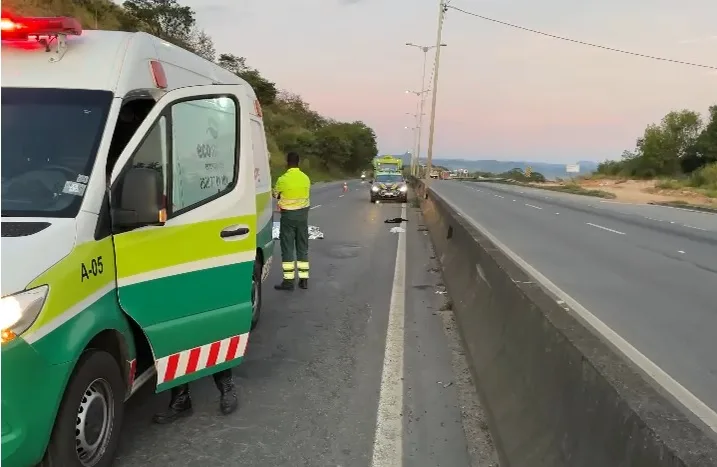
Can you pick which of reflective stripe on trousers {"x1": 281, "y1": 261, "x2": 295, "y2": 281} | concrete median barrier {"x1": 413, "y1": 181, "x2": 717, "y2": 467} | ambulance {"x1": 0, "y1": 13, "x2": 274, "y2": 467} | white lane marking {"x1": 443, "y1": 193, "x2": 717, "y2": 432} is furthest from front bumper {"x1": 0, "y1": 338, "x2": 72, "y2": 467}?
reflective stripe on trousers {"x1": 281, "y1": 261, "x2": 295, "y2": 281}

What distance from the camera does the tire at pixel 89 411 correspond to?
3025mm

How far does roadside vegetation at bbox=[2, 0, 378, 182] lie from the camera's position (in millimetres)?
37341

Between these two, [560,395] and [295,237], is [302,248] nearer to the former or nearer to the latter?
[295,237]

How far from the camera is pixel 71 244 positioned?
3.10 metres

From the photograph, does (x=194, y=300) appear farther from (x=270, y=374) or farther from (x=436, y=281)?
(x=436, y=281)

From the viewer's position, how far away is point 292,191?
892 centimetres

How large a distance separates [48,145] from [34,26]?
2.33 ft

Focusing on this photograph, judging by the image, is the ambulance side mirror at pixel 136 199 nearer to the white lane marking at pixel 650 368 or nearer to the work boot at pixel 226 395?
the work boot at pixel 226 395

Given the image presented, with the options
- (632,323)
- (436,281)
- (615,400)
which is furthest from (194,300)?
(436,281)

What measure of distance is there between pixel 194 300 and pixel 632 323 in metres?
5.63

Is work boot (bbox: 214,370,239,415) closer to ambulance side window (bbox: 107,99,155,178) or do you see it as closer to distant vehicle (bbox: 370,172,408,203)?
ambulance side window (bbox: 107,99,155,178)

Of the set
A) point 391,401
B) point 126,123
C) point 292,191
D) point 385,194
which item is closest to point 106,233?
point 126,123

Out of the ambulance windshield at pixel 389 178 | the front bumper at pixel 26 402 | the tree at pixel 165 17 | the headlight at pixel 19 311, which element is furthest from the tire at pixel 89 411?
the tree at pixel 165 17

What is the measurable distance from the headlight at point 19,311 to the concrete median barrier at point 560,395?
8.00ft
